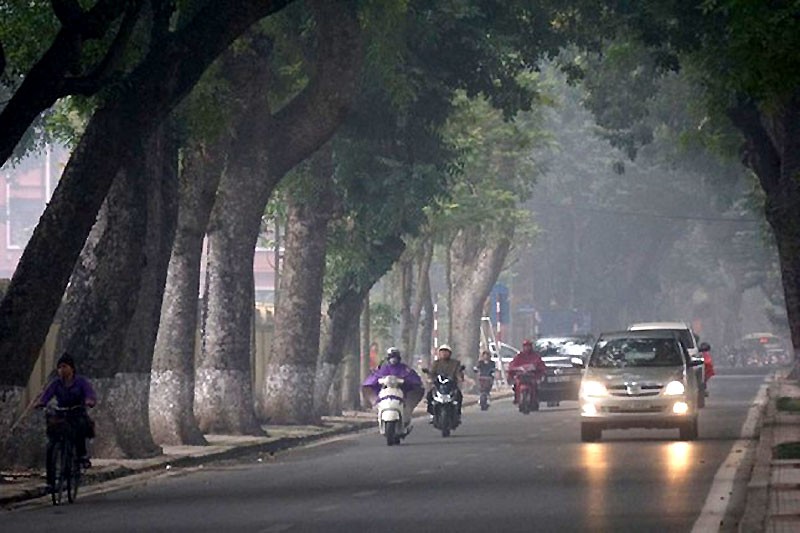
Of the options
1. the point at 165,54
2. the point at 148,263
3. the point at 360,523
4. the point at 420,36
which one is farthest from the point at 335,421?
the point at 360,523

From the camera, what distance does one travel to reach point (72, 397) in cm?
2642

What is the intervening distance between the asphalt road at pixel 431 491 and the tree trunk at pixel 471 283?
4037 cm

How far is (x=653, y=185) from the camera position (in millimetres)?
121625

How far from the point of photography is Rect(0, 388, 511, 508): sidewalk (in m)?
27.5

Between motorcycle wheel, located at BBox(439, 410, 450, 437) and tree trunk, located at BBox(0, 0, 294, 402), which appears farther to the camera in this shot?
motorcycle wheel, located at BBox(439, 410, 450, 437)

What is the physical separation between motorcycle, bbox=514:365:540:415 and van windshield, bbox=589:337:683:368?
1713cm

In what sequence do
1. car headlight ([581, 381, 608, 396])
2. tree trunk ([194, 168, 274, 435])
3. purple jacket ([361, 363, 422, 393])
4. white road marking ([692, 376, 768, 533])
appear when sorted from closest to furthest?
white road marking ([692, 376, 768, 533]) → car headlight ([581, 381, 608, 396]) → purple jacket ([361, 363, 422, 393]) → tree trunk ([194, 168, 274, 435])

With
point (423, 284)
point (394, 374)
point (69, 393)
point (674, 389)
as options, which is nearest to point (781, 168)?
point (674, 389)

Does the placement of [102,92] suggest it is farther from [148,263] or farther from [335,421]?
[335,421]

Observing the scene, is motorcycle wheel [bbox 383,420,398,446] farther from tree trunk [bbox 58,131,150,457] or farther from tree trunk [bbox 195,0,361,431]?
tree trunk [bbox 58,131,150,457]

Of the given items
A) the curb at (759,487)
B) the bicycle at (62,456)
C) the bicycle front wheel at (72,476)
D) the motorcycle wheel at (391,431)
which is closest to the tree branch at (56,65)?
the bicycle at (62,456)

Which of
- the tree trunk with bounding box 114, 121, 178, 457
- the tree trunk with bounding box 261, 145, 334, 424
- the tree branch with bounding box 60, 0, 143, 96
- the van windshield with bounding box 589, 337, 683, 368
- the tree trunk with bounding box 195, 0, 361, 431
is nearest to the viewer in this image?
the tree branch with bounding box 60, 0, 143, 96

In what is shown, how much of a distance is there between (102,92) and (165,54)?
0.91 m

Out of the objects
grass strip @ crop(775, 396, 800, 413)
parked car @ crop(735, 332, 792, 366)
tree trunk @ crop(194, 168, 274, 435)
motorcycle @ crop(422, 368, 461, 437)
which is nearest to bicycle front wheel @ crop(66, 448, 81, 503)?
tree trunk @ crop(194, 168, 274, 435)
